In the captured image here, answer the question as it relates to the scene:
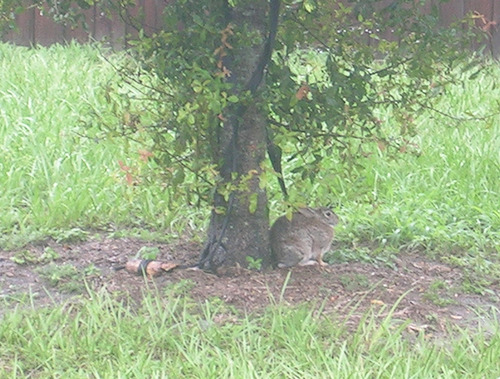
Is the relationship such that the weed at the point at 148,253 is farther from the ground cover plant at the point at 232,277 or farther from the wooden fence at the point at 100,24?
the wooden fence at the point at 100,24

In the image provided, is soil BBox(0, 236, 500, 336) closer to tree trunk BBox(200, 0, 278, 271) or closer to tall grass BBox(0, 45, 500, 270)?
tree trunk BBox(200, 0, 278, 271)

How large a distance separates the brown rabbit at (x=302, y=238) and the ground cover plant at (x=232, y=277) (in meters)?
0.12

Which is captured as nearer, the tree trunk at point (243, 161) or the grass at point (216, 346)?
the grass at point (216, 346)

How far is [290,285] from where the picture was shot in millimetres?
4379

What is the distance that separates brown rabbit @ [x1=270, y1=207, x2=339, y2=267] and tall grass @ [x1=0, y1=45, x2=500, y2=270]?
14 centimetres

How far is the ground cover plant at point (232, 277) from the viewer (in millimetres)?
3547

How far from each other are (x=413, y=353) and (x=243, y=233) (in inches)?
46.0

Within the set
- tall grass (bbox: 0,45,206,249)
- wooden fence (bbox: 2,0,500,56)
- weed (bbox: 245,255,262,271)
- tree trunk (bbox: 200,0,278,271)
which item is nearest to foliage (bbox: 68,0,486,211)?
tree trunk (bbox: 200,0,278,271)

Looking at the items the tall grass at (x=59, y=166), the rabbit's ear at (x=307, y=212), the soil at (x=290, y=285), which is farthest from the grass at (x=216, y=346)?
the rabbit's ear at (x=307, y=212)

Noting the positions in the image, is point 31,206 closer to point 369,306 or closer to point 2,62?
point 369,306

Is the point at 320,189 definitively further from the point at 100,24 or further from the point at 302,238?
the point at 100,24

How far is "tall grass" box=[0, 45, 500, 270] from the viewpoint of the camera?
208 inches

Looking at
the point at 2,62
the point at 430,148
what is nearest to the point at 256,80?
the point at 430,148

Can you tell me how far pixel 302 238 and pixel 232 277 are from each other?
458 millimetres
